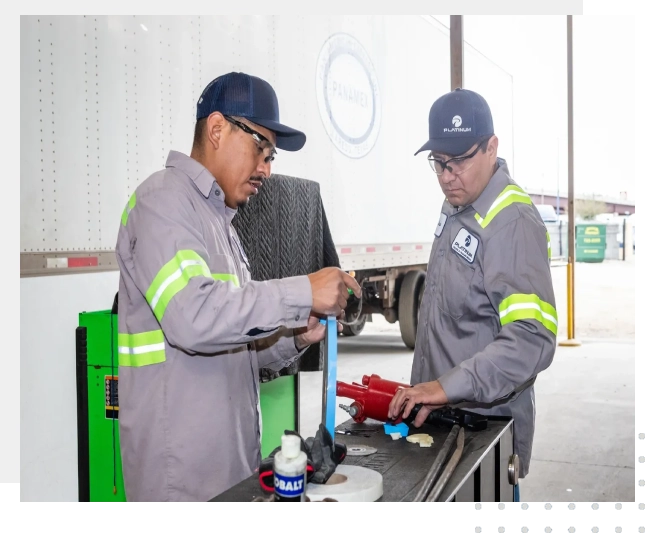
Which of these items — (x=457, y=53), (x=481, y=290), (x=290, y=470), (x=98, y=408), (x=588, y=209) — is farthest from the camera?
(x=588, y=209)

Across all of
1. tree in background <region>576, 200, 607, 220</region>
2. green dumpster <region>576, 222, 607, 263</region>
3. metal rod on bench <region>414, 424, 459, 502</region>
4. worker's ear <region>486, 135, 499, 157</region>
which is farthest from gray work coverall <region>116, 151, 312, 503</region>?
tree in background <region>576, 200, 607, 220</region>

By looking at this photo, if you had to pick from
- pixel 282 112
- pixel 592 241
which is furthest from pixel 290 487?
pixel 592 241

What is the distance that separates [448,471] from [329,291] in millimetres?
574

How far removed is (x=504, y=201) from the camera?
2.50 meters

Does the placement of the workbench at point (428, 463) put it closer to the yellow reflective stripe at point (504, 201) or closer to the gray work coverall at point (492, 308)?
the gray work coverall at point (492, 308)

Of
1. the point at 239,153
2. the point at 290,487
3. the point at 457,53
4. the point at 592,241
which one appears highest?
the point at 457,53

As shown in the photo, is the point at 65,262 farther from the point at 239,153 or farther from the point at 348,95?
the point at 348,95

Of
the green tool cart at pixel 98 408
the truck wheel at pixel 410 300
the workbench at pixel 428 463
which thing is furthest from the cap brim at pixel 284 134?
the truck wheel at pixel 410 300

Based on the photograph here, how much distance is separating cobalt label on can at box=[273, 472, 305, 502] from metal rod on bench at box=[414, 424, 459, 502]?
14.0 inches

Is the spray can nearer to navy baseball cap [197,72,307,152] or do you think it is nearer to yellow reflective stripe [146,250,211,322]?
yellow reflective stripe [146,250,211,322]

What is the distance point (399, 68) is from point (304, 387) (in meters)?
3.60

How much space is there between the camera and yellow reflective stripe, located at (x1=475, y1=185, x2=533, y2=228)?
2.48 metres

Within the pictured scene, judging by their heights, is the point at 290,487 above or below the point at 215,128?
below

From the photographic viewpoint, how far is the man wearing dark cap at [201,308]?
173cm
